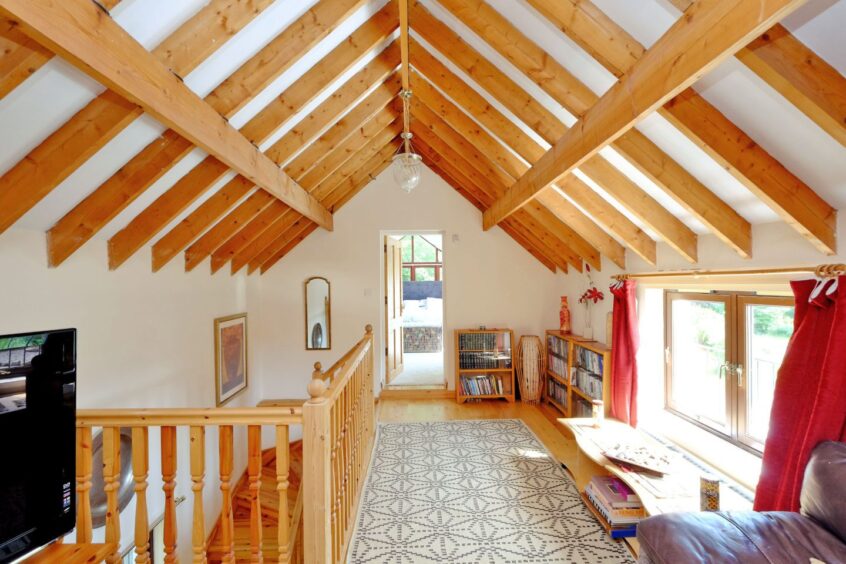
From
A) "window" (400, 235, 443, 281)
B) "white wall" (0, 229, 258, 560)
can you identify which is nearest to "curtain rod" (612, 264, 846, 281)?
"white wall" (0, 229, 258, 560)

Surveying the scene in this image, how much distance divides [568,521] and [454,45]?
10.1 ft

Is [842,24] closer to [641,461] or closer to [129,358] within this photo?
[641,461]

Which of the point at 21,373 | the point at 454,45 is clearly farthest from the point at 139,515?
the point at 454,45

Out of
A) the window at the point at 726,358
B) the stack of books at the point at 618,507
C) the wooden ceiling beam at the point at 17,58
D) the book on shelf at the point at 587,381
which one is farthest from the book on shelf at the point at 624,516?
the wooden ceiling beam at the point at 17,58

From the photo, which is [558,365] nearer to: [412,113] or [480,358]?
[480,358]

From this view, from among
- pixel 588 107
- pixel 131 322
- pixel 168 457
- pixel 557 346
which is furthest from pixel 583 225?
pixel 131 322

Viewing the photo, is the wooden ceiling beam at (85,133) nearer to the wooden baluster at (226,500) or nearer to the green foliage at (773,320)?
the wooden baluster at (226,500)

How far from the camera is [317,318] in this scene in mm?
5422

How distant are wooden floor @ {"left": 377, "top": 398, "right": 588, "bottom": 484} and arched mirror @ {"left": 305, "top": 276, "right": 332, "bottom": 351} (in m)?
1.10

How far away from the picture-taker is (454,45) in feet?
8.25

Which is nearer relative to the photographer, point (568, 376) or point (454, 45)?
point (454, 45)

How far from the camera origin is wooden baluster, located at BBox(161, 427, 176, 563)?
1.62m

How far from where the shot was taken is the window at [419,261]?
9.62m

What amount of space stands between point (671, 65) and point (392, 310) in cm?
487
